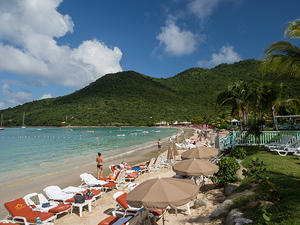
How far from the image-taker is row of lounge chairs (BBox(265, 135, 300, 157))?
888 centimetres

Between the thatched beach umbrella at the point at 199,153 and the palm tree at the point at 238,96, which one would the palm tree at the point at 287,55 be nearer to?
the thatched beach umbrella at the point at 199,153

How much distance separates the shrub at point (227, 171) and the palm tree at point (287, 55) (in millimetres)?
2985

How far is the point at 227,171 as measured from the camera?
6.32 metres

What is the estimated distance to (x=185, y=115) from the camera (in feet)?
310

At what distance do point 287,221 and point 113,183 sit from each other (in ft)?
20.9

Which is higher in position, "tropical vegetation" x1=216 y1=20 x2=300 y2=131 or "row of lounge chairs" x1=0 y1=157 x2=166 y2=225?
"tropical vegetation" x1=216 y1=20 x2=300 y2=131

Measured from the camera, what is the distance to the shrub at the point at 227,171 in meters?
6.29

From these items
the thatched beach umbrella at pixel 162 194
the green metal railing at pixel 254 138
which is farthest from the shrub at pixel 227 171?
the green metal railing at pixel 254 138

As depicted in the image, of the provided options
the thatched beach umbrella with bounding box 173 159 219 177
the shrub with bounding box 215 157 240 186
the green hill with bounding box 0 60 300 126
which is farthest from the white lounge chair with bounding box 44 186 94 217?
the green hill with bounding box 0 60 300 126

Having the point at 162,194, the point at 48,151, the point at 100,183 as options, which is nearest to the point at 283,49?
the point at 162,194

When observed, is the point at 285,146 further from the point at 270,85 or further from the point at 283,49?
the point at 283,49

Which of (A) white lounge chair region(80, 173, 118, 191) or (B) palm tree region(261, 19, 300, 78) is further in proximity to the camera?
(A) white lounge chair region(80, 173, 118, 191)

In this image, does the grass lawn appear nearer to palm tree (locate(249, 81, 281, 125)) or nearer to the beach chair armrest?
the beach chair armrest

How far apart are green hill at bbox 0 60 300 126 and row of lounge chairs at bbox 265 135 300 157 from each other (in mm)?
79919
